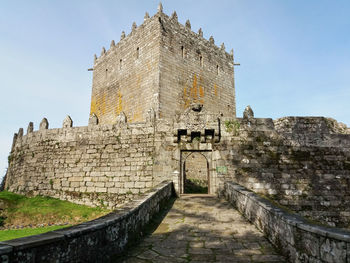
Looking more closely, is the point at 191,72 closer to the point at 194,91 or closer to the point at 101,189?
the point at 194,91

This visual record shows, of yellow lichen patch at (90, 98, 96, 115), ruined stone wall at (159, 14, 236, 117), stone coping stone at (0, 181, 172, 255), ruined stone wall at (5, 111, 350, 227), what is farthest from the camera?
yellow lichen patch at (90, 98, 96, 115)

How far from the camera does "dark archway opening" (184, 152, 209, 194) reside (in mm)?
15179

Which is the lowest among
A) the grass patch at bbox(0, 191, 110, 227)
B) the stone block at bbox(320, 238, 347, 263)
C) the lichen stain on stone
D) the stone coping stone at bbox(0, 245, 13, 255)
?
the grass patch at bbox(0, 191, 110, 227)

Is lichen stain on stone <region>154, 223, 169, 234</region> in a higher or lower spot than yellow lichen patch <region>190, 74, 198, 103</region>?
lower

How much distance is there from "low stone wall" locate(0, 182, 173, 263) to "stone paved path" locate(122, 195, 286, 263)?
312 millimetres

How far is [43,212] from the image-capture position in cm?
999

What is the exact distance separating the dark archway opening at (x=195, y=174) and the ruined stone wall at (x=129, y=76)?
431 centimetres

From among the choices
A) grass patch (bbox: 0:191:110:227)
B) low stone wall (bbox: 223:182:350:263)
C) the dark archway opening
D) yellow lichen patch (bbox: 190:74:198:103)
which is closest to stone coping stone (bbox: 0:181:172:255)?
low stone wall (bbox: 223:182:350:263)

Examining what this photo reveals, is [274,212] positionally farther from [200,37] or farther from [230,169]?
[200,37]

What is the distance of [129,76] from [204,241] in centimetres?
1492

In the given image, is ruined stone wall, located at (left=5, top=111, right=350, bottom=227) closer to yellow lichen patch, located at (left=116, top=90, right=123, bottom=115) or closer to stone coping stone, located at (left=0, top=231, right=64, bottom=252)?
yellow lichen patch, located at (left=116, top=90, right=123, bottom=115)

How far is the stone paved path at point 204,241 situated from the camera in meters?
3.66

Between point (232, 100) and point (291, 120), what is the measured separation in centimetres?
767

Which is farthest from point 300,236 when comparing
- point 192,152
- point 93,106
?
point 93,106
